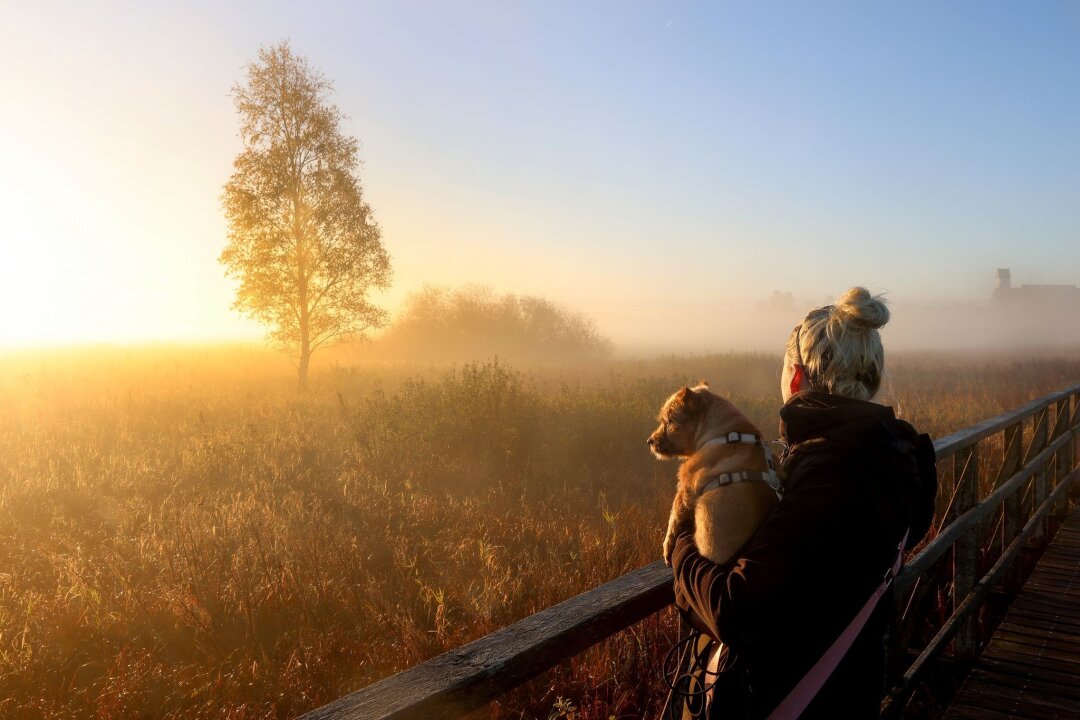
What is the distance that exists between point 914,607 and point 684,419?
7.11ft

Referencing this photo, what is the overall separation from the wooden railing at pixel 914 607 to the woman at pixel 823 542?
1.00ft

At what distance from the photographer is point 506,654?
4.76 ft

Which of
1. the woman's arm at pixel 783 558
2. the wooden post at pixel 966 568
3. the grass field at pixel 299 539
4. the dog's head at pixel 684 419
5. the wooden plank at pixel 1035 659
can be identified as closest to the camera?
the woman's arm at pixel 783 558

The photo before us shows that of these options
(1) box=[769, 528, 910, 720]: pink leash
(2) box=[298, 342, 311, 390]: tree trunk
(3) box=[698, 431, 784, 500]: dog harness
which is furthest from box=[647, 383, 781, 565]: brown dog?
(2) box=[298, 342, 311, 390]: tree trunk

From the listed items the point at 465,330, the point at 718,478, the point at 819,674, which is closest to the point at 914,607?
the point at 819,674

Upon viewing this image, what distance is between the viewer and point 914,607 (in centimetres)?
343

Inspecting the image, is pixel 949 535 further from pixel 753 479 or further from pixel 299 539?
pixel 299 539

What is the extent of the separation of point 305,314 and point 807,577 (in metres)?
18.3

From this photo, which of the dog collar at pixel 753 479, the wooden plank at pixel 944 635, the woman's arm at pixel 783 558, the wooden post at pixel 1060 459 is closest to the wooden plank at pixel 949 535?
the wooden plank at pixel 944 635

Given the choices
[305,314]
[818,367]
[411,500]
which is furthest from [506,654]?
[305,314]

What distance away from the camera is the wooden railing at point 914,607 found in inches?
51.5

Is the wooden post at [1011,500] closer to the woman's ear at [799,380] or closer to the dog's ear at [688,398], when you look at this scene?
the dog's ear at [688,398]

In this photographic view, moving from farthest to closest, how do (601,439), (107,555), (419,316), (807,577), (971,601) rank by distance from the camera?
(419,316) < (601,439) < (107,555) < (971,601) < (807,577)

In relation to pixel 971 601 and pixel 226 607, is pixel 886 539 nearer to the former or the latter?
pixel 971 601
